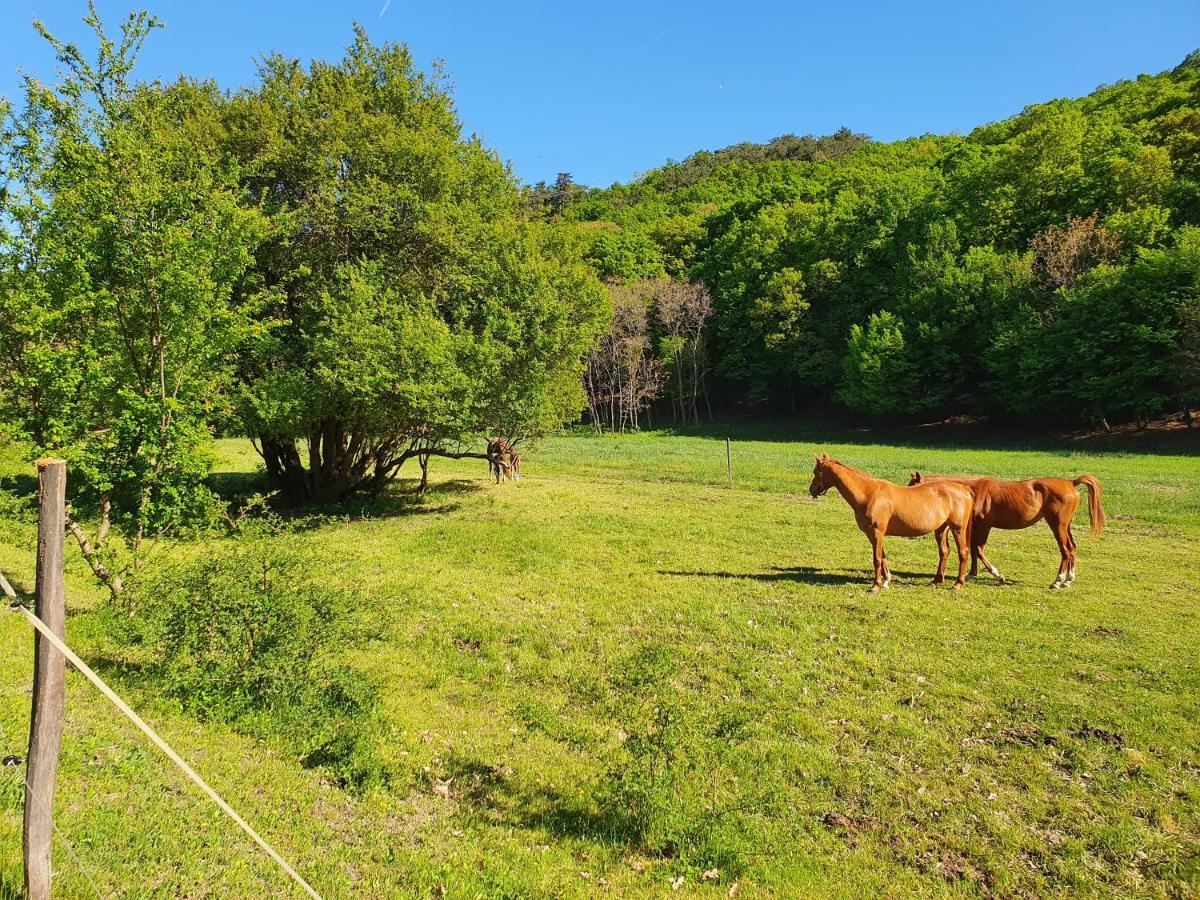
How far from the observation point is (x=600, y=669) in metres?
8.23

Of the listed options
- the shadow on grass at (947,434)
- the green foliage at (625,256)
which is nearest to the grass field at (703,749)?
the shadow on grass at (947,434)

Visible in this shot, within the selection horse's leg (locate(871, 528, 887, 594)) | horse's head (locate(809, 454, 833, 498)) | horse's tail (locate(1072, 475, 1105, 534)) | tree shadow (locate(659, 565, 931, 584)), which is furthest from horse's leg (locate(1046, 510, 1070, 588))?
horse's head (locate(809, 454, 833, 498))

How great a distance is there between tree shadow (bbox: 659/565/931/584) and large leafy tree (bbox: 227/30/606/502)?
27.5ft

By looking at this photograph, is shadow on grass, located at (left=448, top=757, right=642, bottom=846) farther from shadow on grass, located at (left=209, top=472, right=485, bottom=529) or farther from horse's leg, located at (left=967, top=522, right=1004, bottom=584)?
shadow on grass, located at (left=209, top=472, right=485, bottom=529)

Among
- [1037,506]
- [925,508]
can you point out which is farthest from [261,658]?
[1037,506]

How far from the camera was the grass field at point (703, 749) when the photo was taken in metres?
4.55

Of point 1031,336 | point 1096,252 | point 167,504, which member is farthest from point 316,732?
point 1096,252

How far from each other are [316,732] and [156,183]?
871 centimetres

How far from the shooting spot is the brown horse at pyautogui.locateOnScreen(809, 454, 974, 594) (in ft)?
35.8

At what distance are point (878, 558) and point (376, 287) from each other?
14.6 meters

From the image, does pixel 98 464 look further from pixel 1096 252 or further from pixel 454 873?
pixel 1096 252

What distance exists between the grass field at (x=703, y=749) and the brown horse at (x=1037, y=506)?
34.0 inches

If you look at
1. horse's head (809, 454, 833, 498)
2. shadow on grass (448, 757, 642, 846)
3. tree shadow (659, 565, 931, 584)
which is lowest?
shadow on grass (448, 757, 642, 846)

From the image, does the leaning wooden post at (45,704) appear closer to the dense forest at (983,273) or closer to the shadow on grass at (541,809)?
the shadow on grass at (541,809)
